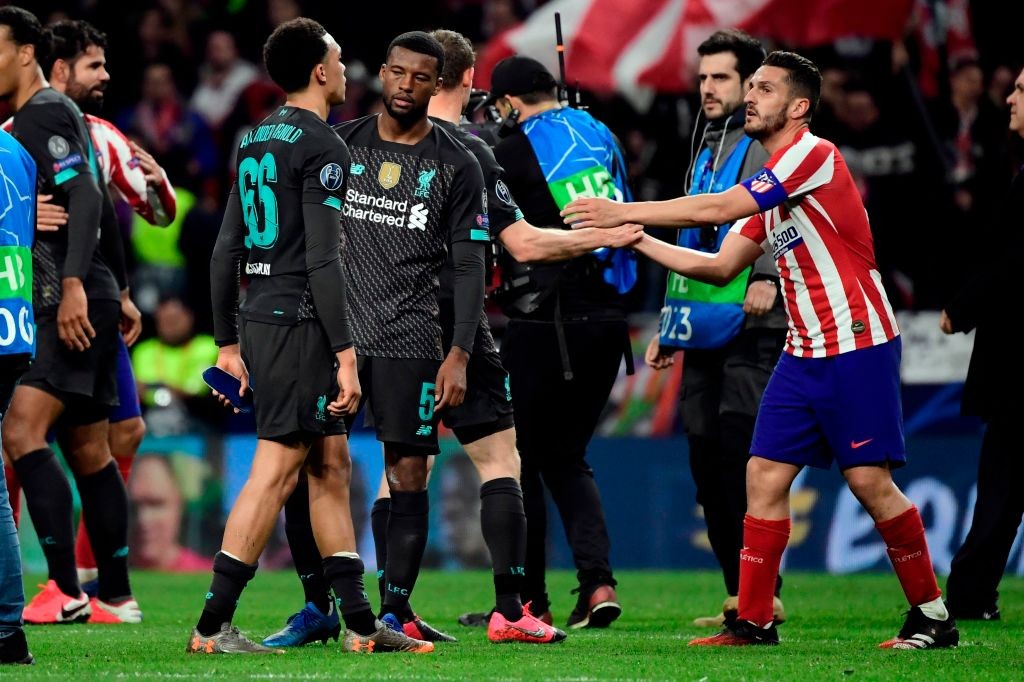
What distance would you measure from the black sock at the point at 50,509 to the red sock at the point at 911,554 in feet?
12.2

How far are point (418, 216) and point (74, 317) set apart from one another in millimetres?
2027

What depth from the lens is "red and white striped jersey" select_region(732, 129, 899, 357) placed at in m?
6.06

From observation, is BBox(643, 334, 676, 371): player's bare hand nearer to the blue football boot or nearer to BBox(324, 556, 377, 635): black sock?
the blue football boot

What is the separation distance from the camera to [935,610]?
6117 mm

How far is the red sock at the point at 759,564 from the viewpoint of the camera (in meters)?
6.10

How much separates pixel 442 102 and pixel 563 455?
5.56 feet

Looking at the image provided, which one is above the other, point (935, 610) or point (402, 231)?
point (402, 231)

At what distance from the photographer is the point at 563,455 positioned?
7.47m

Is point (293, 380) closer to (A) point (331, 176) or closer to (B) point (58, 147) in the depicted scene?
(A) point (331, 176)

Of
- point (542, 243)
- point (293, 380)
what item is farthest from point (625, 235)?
point (293, 380)

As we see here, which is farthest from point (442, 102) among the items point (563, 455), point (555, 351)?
point (563, 455)

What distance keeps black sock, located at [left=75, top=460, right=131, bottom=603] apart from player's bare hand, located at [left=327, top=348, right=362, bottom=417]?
2545 mm

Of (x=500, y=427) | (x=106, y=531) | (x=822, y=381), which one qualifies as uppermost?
(x=822, y=381)

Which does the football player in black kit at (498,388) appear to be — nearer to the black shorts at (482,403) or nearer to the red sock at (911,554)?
the black shorts at (482,403)
